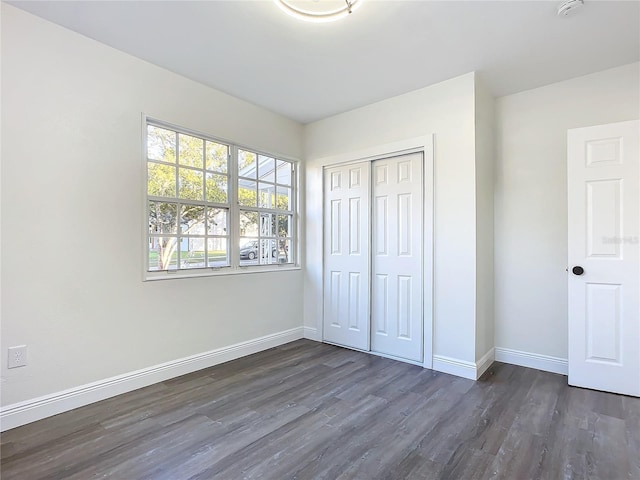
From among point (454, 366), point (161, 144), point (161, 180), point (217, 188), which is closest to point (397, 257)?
point (454, 366)

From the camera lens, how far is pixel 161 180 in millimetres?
2863

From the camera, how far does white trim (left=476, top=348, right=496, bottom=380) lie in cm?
290

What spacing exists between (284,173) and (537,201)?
105 inches

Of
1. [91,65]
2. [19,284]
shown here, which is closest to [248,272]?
[19,284]

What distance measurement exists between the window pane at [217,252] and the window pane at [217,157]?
→ 27.4 inches

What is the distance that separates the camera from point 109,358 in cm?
250

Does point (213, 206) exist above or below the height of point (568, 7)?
below

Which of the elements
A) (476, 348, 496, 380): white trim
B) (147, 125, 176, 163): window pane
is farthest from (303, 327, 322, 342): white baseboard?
(147, 125, 176, 163): window pane

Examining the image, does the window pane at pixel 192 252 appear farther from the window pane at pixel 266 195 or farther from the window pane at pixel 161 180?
the window pane at pixel 266 195

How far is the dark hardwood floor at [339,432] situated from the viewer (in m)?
1.72

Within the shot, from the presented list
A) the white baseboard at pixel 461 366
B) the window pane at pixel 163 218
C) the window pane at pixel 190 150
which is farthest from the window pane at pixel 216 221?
the white baseboard at pixel 461 366

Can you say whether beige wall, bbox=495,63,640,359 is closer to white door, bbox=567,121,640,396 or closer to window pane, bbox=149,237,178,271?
white door, bbox=567,121,640,396

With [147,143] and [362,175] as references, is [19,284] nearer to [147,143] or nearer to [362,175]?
[147,143]

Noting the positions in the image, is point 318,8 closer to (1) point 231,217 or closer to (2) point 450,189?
(2) point 450,189
